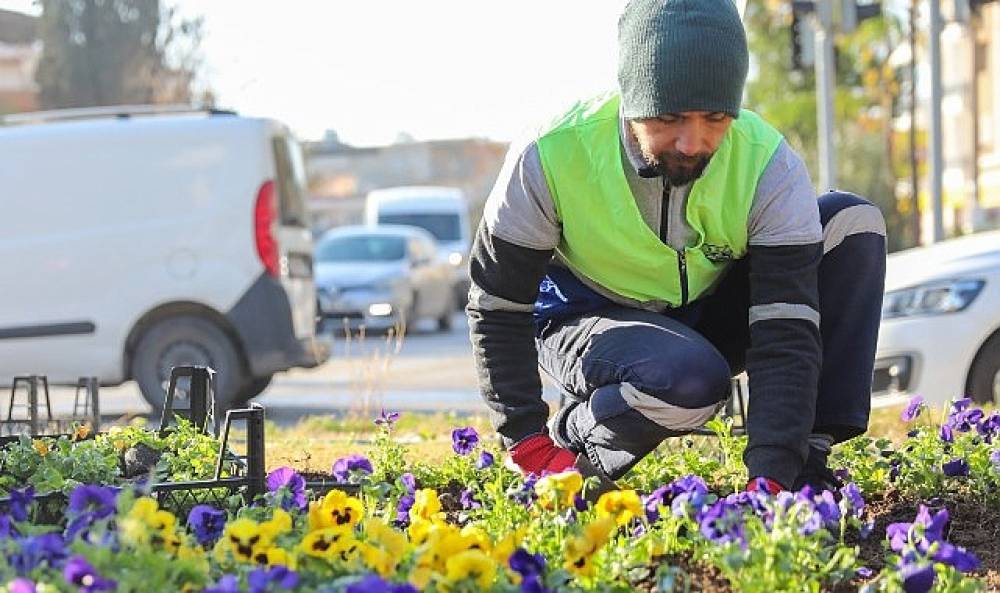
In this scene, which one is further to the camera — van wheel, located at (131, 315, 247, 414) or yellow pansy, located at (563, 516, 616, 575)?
van wheel, located at (131, 315, 247, 414)

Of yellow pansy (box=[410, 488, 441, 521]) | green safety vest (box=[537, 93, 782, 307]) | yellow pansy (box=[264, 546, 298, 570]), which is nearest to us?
yellow pansy (box=[264, 546, 298, 570])

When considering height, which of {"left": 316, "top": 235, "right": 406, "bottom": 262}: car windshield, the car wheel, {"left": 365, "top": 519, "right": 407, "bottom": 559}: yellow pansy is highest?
{"left": 365, "top": 519, "right": 407, "bottom": 559}: yellow pansy

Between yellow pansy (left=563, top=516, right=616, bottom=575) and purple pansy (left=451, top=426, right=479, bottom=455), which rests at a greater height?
yellow pansy (left=563, top=516, right=616, bottom=575)

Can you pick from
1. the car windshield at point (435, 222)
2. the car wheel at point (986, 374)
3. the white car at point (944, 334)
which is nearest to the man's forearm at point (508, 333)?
the white car at point (944, 334)

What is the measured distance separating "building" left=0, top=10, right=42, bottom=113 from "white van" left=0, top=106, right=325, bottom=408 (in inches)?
1988

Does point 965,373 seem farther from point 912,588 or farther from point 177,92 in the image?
point 177,92

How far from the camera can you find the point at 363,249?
82.2 feet

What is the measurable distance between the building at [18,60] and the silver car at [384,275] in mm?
37541

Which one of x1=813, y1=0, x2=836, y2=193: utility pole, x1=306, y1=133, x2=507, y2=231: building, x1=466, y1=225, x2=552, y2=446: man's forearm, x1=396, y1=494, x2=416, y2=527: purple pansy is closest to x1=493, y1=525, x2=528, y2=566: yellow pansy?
x1=396, y1=494, x2=416, y2=527: purple pansy

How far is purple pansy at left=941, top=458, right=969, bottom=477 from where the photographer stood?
432cm

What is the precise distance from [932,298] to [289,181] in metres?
4.98

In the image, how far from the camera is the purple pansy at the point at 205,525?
336cm

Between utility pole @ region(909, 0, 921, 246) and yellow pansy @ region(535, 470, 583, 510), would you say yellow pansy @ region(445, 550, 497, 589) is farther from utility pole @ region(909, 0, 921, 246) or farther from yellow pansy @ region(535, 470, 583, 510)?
utility pole @ region(909, 0, 921, 246)

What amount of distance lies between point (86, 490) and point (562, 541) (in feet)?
2.84
